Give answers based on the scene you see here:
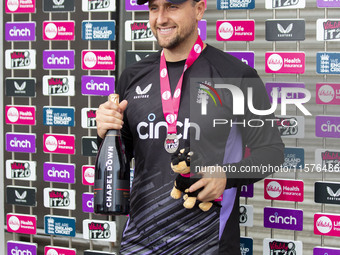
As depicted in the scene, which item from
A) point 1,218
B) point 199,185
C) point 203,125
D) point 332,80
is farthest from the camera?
point 1,218

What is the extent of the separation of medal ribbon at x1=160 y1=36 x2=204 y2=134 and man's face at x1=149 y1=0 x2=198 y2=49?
0.10 metres

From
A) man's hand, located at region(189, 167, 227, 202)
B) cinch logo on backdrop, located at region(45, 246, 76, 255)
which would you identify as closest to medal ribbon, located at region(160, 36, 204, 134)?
man's hand, located at region(189, 167, 227, 202)

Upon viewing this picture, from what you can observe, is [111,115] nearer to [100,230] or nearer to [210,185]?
[210,185]

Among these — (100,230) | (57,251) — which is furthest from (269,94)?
(57,251)

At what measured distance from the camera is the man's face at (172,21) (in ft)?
8.02

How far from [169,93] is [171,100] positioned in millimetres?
38

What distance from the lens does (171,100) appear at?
2.52m

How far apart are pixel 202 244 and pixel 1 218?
1.88m

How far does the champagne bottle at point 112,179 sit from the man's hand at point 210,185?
45 cm

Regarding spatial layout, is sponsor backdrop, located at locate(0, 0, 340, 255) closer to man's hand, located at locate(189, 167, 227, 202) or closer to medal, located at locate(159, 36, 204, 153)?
medal, located at locate(159, 36, 204, 153)

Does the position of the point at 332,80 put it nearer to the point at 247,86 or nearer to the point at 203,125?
the point at 247,86

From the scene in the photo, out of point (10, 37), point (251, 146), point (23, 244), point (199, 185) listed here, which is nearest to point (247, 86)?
point (251, 146)

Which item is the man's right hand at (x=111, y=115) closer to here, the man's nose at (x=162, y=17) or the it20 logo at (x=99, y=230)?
the man's nose at (x=162, y=17)

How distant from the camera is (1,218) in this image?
3.82 m
